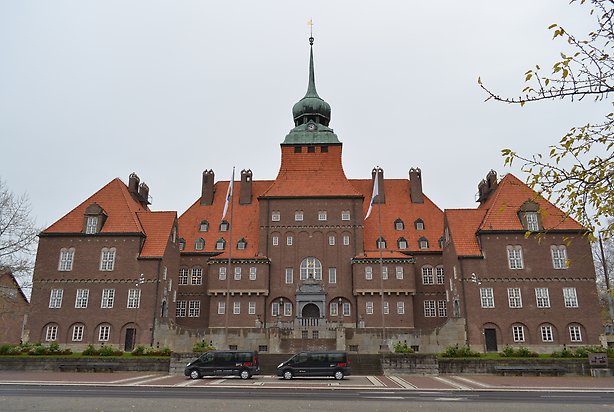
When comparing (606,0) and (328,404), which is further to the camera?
(328,404)

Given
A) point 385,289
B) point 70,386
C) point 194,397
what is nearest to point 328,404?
point 194,397

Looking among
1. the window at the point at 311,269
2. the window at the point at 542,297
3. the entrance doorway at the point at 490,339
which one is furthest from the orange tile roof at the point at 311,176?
the window at the point at 542,297

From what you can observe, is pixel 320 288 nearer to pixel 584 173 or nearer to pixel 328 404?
pixel 328 404

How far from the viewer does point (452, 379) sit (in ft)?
103

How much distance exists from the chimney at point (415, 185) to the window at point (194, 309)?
29.5 metres

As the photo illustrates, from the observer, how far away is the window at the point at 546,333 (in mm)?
45688

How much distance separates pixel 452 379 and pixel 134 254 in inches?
1311

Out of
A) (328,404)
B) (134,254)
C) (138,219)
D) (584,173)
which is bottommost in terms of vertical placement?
(328,404)

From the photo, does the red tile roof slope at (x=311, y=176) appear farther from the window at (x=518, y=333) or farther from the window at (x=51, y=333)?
the window at (x=51, y=333)

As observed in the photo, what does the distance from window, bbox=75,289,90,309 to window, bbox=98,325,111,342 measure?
9.52 feet

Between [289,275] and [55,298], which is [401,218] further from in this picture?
[55,298]

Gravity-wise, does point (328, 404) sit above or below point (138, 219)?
below

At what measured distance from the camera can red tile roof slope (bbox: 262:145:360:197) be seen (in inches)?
2318

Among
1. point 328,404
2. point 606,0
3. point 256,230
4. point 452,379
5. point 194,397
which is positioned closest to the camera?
point 606,0
